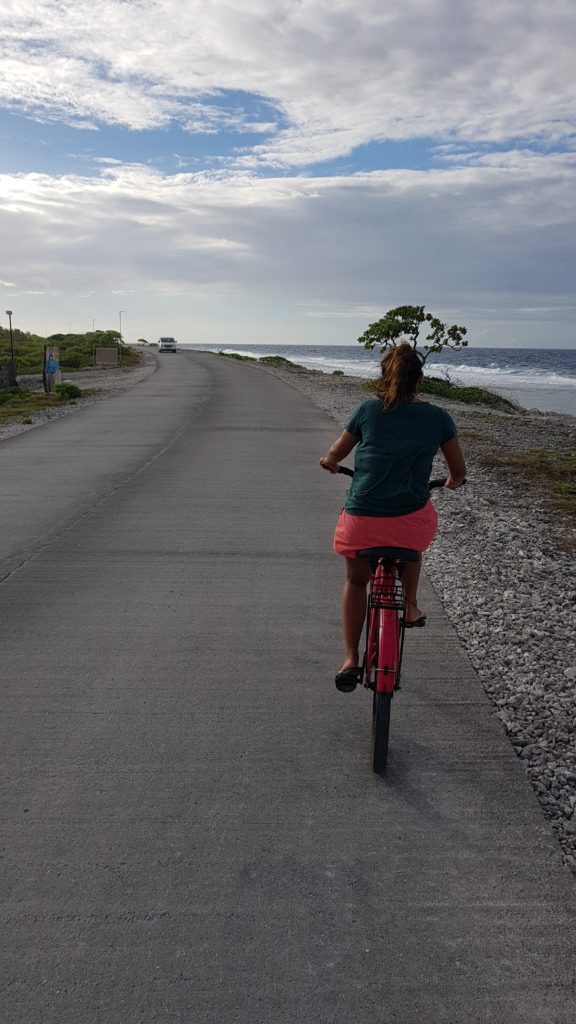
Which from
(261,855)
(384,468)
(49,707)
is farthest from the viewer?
(49,707)

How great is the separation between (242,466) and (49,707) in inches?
340

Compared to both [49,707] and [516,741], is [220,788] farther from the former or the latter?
[516,741]

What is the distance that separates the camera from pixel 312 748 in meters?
4.10

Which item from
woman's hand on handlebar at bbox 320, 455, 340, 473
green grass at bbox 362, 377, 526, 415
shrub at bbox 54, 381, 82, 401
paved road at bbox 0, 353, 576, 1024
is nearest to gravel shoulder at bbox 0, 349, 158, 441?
shrub at bbox 54, 381, 82, 401

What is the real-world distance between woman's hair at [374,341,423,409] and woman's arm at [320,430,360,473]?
0.88 ft

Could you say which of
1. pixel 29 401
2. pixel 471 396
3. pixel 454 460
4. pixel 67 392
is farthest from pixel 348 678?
pixel 471 396

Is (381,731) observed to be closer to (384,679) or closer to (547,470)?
(384,679)

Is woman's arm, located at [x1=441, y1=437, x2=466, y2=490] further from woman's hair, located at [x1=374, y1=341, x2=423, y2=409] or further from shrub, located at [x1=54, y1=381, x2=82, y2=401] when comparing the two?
shrub, located at [x1=54, y1=381, x2=82, y2=401]

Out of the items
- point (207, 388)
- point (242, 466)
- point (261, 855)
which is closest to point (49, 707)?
point (261, 855)

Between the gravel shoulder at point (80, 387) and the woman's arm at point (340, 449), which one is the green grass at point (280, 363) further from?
the woman's arm at point (340, 449)

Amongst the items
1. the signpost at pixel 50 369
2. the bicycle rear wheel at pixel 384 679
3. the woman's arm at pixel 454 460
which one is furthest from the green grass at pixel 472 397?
the bicycle rear wheel at pixel 384 679

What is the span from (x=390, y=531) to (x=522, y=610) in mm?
2651

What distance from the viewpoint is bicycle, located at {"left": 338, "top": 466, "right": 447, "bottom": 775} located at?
3764mm

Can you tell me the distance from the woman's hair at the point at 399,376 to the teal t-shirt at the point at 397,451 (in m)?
0.04
